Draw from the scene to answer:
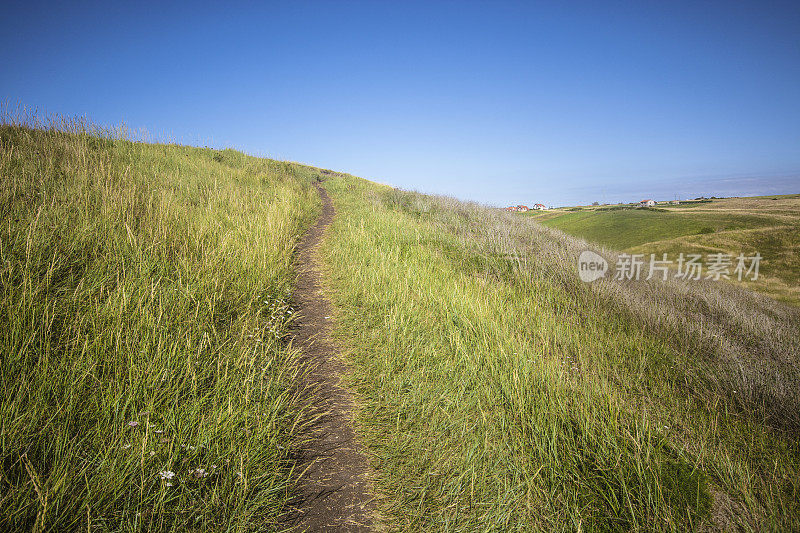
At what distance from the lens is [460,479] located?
6.59 ft

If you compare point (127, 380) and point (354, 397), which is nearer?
point (127, 380)

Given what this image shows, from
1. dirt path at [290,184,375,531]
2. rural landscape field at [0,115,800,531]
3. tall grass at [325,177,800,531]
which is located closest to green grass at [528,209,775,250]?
tall grass at [325,177,800,531]

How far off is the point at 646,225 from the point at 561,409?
25835 millimetres

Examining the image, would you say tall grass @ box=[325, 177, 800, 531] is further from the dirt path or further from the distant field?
the distant field

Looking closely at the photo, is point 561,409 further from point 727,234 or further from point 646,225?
point 646,225

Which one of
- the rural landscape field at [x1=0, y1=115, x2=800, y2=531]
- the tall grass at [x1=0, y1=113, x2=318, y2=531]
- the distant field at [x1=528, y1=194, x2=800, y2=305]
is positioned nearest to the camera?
the tall grass at [x1=0, y1=113, x2=318, y2=531]

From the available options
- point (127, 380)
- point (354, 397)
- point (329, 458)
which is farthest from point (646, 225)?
point (127, 380)

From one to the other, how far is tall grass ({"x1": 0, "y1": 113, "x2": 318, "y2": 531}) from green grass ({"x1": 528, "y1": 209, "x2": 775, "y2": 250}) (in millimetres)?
15820

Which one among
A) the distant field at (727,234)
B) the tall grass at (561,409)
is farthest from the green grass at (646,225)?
the tall grass at (561,409)

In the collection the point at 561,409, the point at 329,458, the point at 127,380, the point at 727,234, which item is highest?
the point at 127,380

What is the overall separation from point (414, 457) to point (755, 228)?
23.1 metres

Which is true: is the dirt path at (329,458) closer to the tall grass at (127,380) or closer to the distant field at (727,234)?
the tall grass at (127,380)

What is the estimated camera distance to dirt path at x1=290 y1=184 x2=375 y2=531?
189 cm

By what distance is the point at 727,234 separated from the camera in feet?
50.5
